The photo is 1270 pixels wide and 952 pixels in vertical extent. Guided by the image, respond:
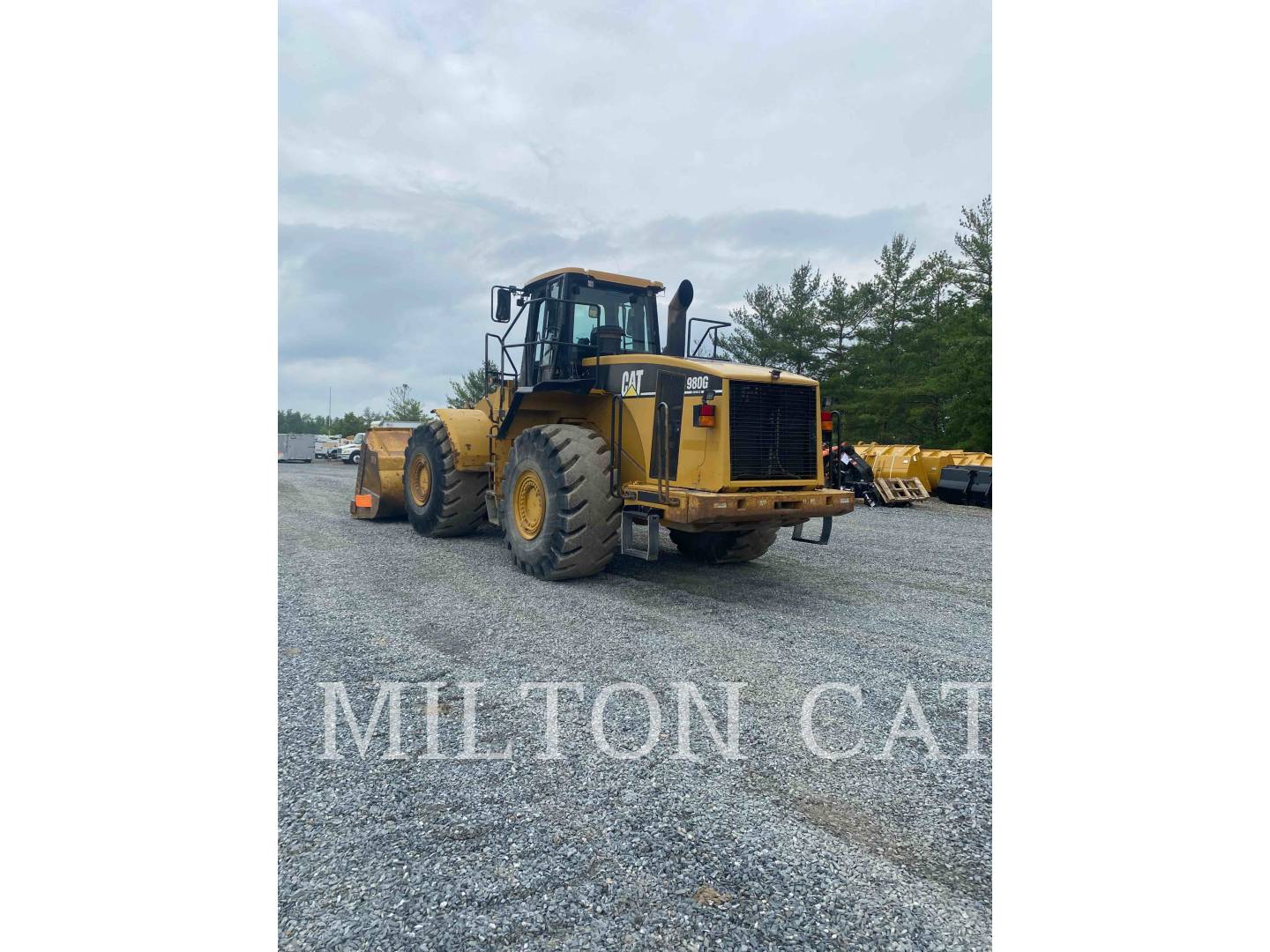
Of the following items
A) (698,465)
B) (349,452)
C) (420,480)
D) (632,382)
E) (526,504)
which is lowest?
(526,504)

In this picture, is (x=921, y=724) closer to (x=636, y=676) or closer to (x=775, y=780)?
(x=775, y=780)

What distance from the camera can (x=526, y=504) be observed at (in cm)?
737

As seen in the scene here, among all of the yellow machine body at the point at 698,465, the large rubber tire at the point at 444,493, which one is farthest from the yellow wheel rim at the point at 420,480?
the yellow machine body at the point at 698,465

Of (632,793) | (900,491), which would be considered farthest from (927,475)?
(632,793)

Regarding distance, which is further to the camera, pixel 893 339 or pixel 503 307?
pixel 893 339

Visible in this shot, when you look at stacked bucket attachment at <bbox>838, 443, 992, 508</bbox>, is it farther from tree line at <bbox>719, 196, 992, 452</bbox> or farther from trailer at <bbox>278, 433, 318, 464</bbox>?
trailer at <bbox>278, 433, 318, 464</bbox>

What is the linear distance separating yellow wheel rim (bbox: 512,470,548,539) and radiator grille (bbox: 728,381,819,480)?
211cm

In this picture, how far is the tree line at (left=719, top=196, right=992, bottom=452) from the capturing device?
25.1 m

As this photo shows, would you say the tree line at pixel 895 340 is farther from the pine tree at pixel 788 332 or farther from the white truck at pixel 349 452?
the white truck at pixel 349 452

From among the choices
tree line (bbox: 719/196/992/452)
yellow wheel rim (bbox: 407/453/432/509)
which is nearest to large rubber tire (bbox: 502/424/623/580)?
yellow wheel rim (bbox: 407/453/432/509)

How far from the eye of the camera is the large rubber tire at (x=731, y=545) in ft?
25.2

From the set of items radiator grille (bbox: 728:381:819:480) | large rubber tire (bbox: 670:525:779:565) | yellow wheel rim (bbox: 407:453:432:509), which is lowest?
large rubber tire (bbox: 670:525:779:565)

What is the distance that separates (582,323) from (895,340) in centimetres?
2469

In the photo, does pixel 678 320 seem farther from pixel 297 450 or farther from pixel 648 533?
pixel 297 450
